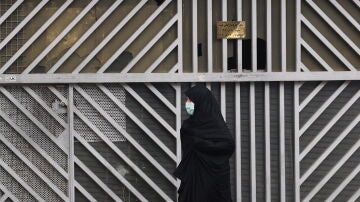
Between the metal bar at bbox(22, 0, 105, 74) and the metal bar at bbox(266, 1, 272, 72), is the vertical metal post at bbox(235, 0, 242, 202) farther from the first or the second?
the metal bar at bbox(22, 0, 105, 74)

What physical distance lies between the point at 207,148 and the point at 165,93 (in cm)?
121

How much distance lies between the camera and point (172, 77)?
489cm

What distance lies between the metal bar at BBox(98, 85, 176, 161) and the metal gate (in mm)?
14

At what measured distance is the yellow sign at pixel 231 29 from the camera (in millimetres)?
4855

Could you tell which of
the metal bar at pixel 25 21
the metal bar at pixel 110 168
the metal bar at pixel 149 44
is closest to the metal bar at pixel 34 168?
the metal bar at pixel 110 168

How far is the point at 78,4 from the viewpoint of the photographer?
5047 millimetres

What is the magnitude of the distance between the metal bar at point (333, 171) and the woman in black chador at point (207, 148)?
1255 mm

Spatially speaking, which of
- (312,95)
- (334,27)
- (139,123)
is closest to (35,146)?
(139,123)

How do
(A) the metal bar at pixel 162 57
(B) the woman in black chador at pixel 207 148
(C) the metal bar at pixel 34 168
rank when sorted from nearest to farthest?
(B) the woman in black chador at pixel 207 148
(A) the metal bar at pixel 162 57
(C) the metal bar at pixel 34 168

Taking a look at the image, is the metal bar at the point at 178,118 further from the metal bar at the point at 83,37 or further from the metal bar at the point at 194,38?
the metal bar at the point at 83,37

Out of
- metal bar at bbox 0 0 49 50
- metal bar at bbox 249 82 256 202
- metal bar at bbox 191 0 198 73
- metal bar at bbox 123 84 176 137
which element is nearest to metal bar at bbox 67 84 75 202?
metal bar at bbox 123 84 176 137

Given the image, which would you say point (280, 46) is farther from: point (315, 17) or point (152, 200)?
point (152, 200)

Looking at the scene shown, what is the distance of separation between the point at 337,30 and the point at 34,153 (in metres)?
3.15

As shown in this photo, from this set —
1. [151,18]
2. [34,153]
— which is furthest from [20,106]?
[151,18]
